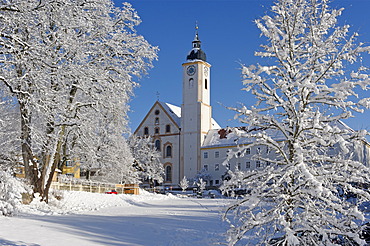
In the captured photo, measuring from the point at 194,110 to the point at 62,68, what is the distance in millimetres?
54098

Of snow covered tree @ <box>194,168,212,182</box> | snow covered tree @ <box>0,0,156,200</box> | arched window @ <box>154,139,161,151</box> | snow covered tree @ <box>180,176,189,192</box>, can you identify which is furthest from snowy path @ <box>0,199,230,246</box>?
arched window @ <box>154,139,161,151</box>

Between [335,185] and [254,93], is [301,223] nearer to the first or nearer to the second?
[335,185]

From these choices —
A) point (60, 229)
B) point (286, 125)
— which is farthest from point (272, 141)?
point (60, 229)

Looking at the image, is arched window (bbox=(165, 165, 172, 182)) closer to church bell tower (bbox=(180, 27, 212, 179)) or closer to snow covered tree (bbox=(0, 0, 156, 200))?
church bell tower (bbox=(180, 27, 212, 179))

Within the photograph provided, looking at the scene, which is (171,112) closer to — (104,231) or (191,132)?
(191,132)

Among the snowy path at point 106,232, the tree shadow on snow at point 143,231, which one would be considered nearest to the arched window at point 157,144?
the tree shadow on snow at point 143,231

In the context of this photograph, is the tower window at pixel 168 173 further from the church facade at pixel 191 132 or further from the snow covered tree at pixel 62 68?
the snow covered tree at pixel 62 68

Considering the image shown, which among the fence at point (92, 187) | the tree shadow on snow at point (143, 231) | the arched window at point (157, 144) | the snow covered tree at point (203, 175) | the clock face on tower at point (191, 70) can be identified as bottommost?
the tree shadow on snow at point (143, 231)

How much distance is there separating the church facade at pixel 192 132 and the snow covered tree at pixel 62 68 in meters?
44.3

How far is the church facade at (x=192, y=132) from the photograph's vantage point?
2561 inches

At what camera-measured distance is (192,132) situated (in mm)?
67188

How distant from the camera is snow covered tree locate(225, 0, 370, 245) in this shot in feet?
19.2

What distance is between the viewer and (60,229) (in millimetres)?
11023

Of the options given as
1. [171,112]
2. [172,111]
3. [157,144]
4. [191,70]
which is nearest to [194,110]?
[171,112]
